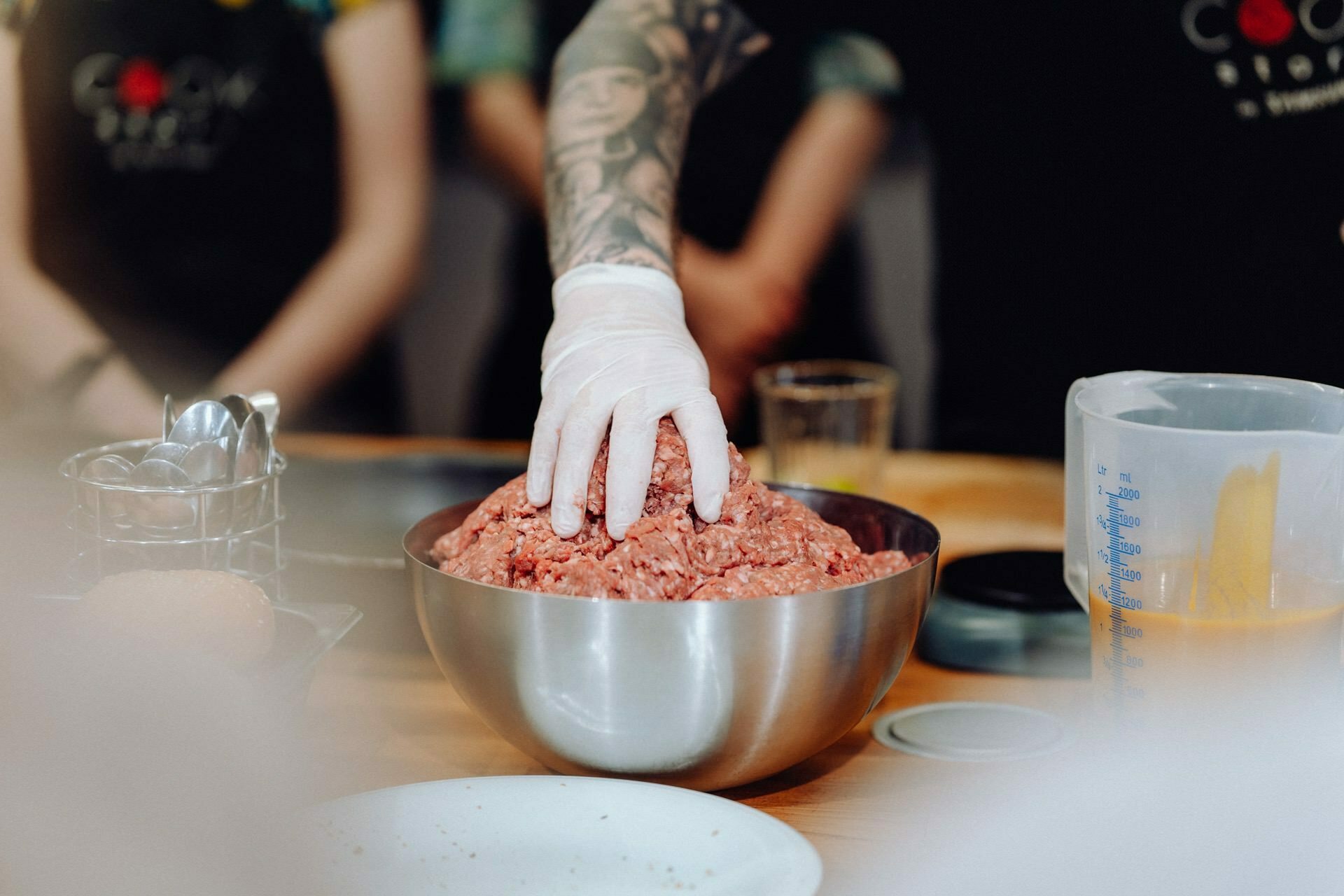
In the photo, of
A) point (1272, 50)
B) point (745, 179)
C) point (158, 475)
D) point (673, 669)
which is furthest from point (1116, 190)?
point (158, 475)

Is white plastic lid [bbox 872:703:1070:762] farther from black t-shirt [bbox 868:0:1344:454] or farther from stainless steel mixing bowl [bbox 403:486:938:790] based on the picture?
black t-shirt [bbox 868:0:1344:454]

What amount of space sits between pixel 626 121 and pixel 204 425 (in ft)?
2.57

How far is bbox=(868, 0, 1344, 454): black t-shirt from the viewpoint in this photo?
1.95 m

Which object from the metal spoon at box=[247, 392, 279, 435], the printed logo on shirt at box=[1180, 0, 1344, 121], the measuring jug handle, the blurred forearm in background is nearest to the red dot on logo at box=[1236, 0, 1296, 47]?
the printed logo on shirt at box=[1180, 0, 1344, 121]

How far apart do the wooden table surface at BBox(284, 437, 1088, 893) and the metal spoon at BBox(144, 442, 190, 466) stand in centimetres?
27

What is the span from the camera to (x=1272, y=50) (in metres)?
1.90

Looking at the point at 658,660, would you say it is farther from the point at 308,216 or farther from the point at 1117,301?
the point at 308,216

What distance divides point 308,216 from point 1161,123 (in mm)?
2373

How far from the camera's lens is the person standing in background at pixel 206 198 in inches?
127

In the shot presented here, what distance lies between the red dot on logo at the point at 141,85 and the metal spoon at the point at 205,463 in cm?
260

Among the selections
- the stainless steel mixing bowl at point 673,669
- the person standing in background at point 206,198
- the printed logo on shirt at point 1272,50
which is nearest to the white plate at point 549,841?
the stainless steel mixing bowl at point 673,669

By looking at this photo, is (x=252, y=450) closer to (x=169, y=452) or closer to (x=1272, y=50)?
(x=169, y=452)

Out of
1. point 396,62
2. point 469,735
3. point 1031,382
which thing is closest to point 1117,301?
point 1031,382

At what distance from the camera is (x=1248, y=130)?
6.55ft
